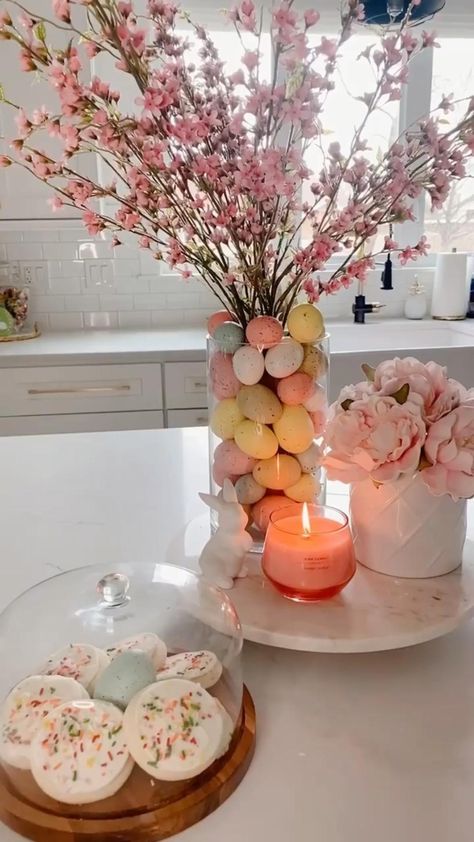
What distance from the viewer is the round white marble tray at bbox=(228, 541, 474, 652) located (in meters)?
0.68

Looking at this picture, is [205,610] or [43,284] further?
[43,284]

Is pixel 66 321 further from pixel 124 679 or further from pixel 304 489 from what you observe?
pixel 124 679

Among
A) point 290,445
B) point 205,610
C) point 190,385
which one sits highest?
point 290,445

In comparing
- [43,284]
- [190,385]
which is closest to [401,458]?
[190,385]

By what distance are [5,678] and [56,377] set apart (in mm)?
1873

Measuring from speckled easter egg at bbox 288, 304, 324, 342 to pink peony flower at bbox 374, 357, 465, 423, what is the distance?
0.11m

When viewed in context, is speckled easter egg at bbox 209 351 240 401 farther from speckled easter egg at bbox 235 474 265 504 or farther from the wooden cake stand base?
the wooden cake stand base

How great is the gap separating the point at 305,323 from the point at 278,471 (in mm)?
186

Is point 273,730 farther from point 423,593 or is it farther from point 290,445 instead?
point 290,445

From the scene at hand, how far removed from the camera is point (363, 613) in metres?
0.72

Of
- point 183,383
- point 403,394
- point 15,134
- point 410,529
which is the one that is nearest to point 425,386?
point 403,394

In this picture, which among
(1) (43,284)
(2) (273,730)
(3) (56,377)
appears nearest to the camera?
(2) (273,730)

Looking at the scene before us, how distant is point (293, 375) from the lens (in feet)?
2.80

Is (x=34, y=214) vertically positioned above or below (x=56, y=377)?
above
